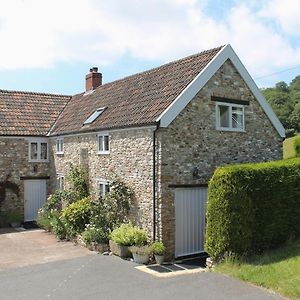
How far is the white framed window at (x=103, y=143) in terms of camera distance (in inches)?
757

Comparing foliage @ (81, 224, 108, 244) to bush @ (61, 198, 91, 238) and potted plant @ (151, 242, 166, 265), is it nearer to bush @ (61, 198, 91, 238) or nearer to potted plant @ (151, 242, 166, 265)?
bush @ (61, 198, 91, 238)

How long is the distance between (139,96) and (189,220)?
642cm

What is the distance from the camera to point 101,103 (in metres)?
Answer: 22.9

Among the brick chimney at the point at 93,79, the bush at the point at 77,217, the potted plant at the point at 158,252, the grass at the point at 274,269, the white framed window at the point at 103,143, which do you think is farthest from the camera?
the brick chimney at the point at 93,79

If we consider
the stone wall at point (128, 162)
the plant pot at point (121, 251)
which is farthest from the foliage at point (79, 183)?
the plant pot at point (121, 251)

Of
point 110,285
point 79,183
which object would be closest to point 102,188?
point 79,183

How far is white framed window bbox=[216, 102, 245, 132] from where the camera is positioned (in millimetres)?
17562

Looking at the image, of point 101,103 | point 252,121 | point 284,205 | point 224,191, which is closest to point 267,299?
point 224,191

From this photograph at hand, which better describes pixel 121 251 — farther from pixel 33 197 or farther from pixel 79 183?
pixel 33 197

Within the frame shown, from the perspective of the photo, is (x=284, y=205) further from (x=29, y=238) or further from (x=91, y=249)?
(x=29, y=238)

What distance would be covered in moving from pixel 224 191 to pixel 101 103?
37.7 feet

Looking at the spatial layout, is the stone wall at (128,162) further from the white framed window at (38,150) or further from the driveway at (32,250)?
the white framed window at (38,150)

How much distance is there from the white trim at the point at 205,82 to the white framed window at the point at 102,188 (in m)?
5.16

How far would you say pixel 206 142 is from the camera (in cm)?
1694
